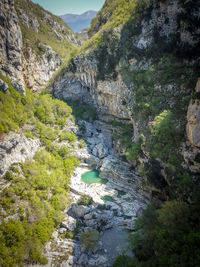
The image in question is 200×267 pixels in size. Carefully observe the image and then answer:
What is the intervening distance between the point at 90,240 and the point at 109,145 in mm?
24197

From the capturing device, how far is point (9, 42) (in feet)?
107

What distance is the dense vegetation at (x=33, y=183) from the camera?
18391mm

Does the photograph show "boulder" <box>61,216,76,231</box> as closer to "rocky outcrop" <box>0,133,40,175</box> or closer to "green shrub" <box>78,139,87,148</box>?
"rocky outcrop" <box>0,133,40,175</box>

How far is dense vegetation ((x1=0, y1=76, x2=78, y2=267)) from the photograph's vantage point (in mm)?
18391

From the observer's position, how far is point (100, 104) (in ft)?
145

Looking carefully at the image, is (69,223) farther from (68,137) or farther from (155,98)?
(155,98)

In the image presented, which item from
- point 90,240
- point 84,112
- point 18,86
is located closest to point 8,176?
point 90,240

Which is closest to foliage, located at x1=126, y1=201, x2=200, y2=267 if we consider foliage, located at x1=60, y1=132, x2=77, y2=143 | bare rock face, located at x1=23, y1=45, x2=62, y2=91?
foliage, located at x1=60, y1=132, x2=77, y2=143

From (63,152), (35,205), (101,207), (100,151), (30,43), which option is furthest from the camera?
(30,43)

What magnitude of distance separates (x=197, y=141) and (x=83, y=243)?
17.1 metres

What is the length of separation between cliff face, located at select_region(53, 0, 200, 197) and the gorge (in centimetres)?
17

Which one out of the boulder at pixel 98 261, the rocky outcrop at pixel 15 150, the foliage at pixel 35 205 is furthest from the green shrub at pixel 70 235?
the rocky outcrop at pixel 15 150

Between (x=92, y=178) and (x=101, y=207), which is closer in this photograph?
(x=101, y=207)

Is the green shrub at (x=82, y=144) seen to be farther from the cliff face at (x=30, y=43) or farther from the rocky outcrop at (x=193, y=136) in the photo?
the rocky outcrop at (x=193, y=136)
